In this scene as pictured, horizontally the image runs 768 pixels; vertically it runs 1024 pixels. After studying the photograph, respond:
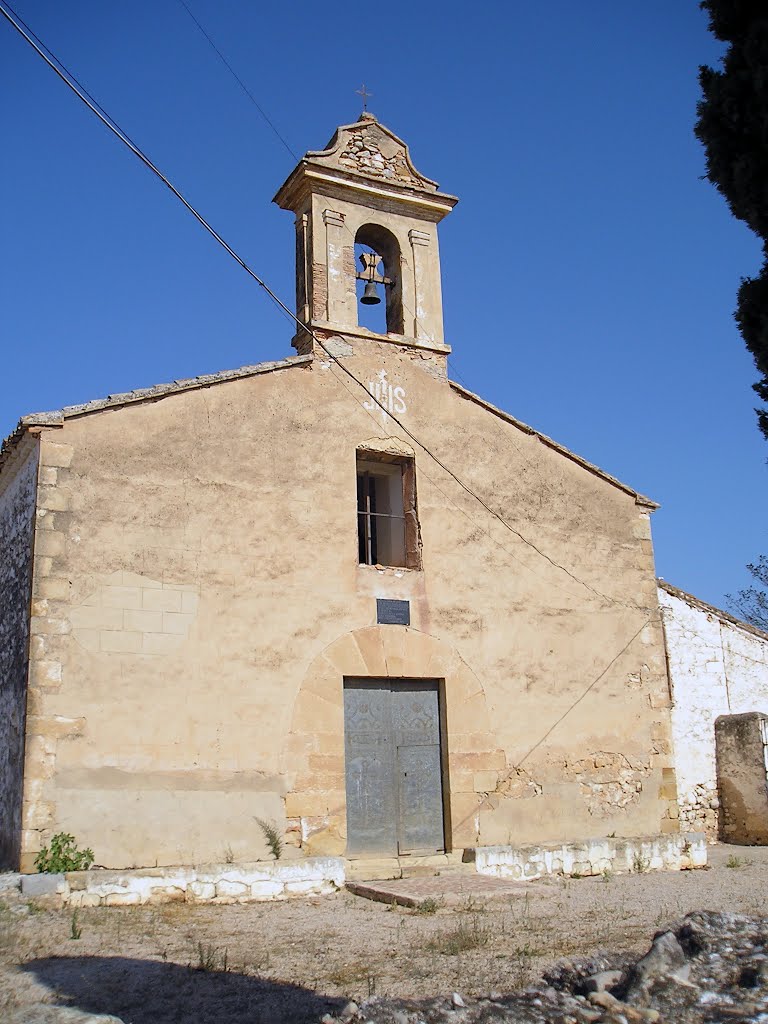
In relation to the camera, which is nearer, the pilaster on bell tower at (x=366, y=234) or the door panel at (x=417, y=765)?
the door panel at (x=417, y=765)

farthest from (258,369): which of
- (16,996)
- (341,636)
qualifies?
(16,996)

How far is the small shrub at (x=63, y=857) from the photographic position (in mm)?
7996

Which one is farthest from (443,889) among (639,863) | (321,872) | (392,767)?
(639,863)

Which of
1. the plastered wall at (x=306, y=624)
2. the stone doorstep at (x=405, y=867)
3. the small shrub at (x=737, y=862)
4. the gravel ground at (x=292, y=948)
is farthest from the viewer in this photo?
the small shrub at (x=737, y=862)

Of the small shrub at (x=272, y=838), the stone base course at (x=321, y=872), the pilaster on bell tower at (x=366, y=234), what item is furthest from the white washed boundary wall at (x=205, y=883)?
the pilaster on bell tower at (x=366, y=234)

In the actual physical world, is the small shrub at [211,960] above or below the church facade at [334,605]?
below

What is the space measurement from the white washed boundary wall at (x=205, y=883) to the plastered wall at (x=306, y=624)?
39 centimetres

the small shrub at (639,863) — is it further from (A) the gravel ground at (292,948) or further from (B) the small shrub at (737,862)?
(A) the gravel ground at (292,948)

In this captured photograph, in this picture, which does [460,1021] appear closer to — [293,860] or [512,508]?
[293,860]

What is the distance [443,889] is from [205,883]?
200 centimetres

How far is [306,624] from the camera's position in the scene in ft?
32.1

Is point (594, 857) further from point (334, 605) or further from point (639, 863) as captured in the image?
point (334, 605)

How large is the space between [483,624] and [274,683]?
8.39 feet

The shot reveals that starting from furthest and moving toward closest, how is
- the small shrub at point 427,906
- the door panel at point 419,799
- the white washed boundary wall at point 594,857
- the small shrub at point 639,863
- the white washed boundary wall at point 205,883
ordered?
the small shrub at point 639,863, the door panel at point 419,799, the white washed boundary wall at point 594,857, the white washed boundary wall at point 205,883, the small shrub at point 427,906
